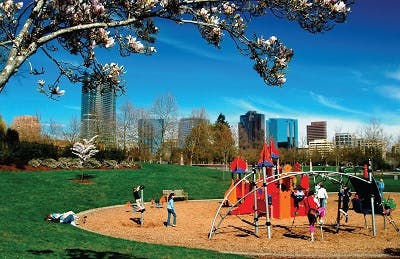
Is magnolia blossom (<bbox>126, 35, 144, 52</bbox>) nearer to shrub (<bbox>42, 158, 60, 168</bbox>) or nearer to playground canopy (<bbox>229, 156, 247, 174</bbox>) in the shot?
playground canopy (<bbox>229, 156, 247, 174</bbox>)

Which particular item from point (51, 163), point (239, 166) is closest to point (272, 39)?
point (239, 166)

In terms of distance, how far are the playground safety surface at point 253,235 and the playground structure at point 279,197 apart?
0.50 metres

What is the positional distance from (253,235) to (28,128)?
67482 mm

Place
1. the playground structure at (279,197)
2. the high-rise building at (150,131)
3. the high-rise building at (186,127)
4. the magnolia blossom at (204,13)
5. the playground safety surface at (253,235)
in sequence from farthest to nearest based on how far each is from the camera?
the high-rise building at (186,127) < the high-rise building at (150,131) < the playground structure at (279,197) < the playground safety surface at (253,235) < the magnolia blossom at (204,13)

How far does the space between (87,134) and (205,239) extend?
191 ft

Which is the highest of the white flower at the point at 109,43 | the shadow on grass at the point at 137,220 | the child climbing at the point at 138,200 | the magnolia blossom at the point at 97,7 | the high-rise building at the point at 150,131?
the high-rise building at the point at 150,131

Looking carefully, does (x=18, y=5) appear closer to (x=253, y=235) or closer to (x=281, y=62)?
(x=281, y=62)

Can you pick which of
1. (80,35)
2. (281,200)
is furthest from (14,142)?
(80,35)

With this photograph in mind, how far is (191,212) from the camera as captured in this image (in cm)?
2475

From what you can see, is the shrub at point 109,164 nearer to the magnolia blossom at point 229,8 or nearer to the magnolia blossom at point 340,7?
the magnolia blossom at point 229,8

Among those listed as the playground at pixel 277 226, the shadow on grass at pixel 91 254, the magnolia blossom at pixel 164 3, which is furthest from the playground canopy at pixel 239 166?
the magnolia blossom at pixel 164 3

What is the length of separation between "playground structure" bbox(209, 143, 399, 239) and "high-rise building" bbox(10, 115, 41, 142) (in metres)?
53.5

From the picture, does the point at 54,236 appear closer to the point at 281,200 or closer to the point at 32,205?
the point at 32,205

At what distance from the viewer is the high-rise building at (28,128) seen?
233 ft
